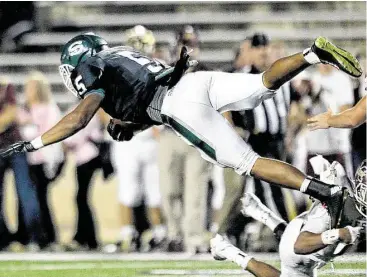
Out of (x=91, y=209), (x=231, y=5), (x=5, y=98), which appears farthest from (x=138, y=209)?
(x=231, y=5)

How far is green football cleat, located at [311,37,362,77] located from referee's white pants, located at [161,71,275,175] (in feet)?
0.95

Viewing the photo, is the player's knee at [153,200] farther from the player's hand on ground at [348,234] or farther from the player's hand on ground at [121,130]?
the player's hand on ground at [348,234]

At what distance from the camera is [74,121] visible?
477cm

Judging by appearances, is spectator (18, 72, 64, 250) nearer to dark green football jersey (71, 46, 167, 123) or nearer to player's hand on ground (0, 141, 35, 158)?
dark green football jersey (71, 46, 167, 123)

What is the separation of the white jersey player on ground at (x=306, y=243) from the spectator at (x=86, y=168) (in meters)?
1.78

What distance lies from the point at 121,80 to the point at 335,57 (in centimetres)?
87

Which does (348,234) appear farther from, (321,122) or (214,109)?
(214,109)

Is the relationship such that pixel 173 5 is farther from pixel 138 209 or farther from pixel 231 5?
pixel 138 209

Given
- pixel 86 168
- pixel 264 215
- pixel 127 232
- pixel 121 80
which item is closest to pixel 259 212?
pixel 264 215

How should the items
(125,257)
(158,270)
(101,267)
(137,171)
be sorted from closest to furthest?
1. (158,270)
2. (101,267)
3. (125,257)
4. (137,171)

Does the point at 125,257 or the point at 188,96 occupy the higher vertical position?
the point at 188,96

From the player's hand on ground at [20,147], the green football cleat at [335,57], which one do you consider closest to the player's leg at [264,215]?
the green football cleat at [335,57]

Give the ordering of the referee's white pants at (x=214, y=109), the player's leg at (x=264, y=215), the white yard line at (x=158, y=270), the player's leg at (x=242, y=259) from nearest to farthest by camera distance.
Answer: the referee's white pants at (x=214, y=109)
the player's leg at (x=242, y=259)
the player's leg at (x=264, y=215)
the white yard line at (x=158, y=270)

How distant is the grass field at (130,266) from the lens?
18.9 feet
